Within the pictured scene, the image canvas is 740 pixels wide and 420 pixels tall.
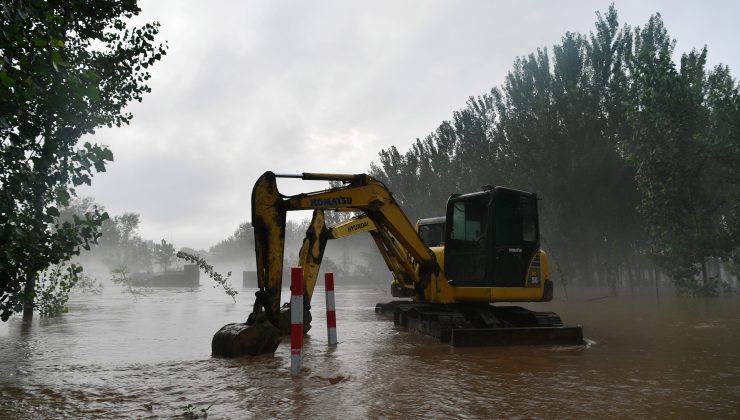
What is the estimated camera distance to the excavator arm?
23.9 ft

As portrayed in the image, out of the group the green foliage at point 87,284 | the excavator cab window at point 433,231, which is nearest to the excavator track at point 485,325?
the excavator cab window at point 433,231

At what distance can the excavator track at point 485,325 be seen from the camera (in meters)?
7.93

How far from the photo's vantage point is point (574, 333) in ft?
26.9

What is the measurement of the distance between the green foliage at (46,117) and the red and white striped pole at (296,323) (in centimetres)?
254

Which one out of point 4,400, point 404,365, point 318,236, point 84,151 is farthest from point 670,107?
point 4,400

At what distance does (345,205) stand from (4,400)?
5.15 m

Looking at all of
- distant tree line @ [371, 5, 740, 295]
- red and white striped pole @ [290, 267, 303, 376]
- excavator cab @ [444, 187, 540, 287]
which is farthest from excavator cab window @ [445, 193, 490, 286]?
distant tree line @ [371, 5, 740, 295]

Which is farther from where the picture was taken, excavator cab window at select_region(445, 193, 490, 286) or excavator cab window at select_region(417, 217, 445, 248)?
excavator cab window at select_region(417, 217, 445, 248)

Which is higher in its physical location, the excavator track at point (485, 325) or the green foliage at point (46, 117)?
the green foliage at point (46, 117)

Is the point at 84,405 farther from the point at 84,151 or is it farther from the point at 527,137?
the point at 527,137

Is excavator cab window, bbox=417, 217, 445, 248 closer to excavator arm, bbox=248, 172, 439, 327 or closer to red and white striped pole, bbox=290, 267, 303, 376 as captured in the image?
excavator arm, bbox=248, 172, 439, 327

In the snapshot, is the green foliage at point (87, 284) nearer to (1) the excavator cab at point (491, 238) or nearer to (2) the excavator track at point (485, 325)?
(2) the excavator track at point (485, 325)

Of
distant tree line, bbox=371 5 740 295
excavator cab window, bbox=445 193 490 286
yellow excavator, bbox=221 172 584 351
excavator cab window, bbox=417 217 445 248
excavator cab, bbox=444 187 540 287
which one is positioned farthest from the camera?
distant tree line, bbox=371 5 740 295

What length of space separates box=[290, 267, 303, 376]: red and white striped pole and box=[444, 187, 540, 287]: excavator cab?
407 cm
